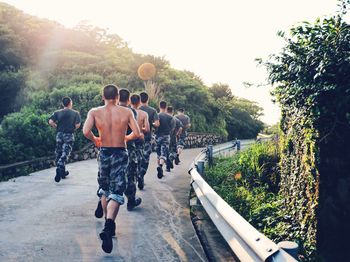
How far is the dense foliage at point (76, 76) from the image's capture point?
67.8 ft

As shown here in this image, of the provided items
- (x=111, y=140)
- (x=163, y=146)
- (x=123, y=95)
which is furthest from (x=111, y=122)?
(x=163, y=146)

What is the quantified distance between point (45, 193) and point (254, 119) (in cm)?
3335

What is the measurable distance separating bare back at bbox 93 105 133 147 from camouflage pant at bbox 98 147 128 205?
0.11m

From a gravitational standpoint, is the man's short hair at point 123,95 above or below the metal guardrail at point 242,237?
above

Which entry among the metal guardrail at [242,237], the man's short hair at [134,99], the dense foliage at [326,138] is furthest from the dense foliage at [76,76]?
the dense foliage at [326,138]

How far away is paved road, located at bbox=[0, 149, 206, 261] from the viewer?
4.84 m

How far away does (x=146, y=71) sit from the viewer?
28.9 meters

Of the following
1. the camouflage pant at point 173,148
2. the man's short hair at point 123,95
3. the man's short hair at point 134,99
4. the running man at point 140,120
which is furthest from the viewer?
the camouflage pant at point 173,148

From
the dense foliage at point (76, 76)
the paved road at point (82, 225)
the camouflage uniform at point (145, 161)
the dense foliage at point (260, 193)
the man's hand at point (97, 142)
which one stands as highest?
the dense foliage at point (76, 76)

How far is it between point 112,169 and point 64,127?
5642 mm

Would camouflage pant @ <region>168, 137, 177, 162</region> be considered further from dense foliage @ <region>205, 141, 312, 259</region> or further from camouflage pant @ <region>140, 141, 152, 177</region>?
camouflage pant @ <region>140, 141, 152, 177</region>

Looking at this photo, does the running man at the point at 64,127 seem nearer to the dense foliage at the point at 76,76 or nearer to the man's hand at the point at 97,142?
the dense foliage at the point at 76,76

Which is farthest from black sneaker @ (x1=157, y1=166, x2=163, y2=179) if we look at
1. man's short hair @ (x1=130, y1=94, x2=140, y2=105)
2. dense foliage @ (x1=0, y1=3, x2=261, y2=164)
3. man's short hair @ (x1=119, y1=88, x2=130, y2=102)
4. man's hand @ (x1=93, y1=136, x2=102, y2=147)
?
man's hand @ (x1=93, y1=136, x2=102, y2=147)

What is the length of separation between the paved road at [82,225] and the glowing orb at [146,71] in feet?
62.2
